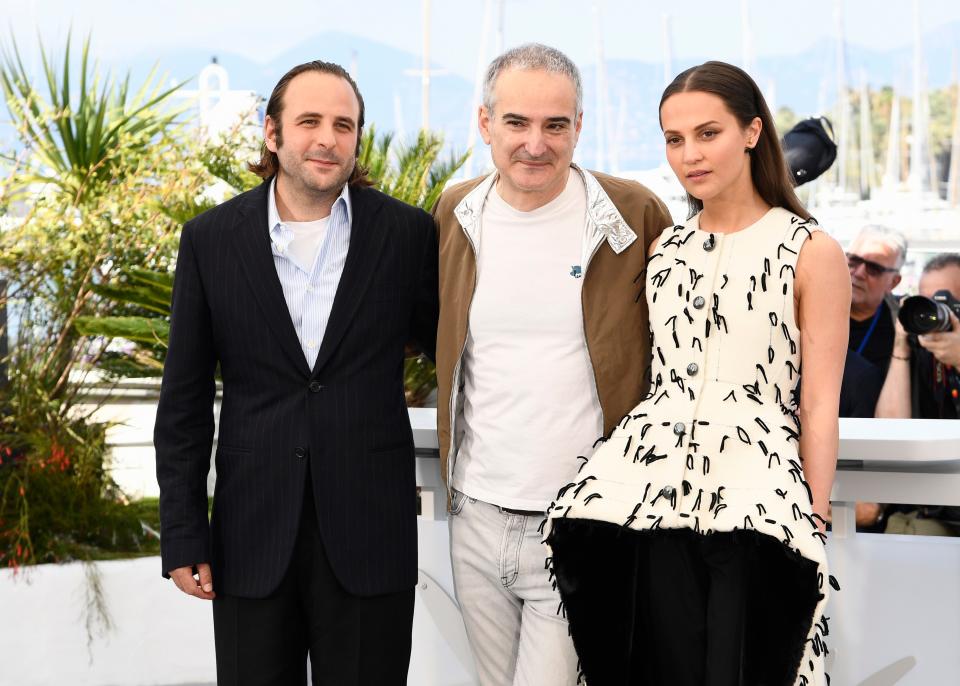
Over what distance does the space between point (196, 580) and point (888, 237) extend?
3.39m

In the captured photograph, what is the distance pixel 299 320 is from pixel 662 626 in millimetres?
964

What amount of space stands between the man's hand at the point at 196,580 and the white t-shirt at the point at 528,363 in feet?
1.85

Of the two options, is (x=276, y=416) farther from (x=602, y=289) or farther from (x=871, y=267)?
(x=871, y=267)

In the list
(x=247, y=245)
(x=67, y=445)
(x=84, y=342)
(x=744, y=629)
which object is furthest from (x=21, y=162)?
(x=744, y=629)

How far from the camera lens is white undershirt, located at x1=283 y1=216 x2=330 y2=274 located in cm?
228

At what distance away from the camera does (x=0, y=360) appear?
452 cm

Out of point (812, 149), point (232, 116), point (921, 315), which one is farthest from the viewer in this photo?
point (232, 116)

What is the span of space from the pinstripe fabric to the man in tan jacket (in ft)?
0.46

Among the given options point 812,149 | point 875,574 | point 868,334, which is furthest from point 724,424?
point 812,149

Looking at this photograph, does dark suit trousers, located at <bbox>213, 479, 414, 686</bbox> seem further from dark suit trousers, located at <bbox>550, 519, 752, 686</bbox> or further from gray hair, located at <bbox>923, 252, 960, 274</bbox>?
gray hair, located at <bbox>923, 252, 960, 274</bbox>

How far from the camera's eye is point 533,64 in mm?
2236

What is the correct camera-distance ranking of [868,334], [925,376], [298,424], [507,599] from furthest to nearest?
[868,334], [925,376], [507,599], [298,424]

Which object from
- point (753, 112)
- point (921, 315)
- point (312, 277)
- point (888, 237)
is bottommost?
point (921, 315)

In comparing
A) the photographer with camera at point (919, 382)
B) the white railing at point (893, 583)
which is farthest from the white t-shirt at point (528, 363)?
the photographer with camera at point (919, 382)
